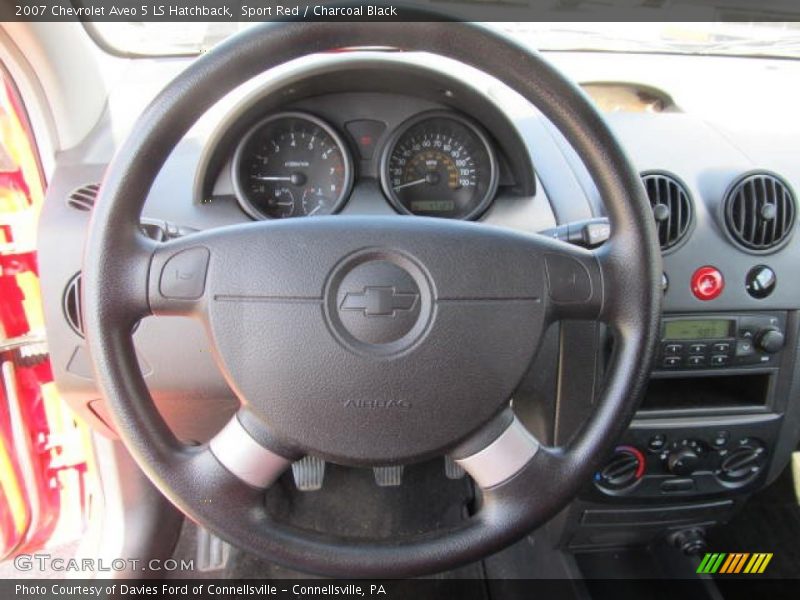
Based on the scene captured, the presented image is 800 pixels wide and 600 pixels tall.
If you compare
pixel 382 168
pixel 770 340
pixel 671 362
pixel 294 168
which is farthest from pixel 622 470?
pixel 294 168

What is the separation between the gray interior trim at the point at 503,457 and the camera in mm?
907

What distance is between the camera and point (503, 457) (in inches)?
35.7

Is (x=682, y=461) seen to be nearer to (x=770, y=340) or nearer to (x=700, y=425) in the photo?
(x=700, y=425)

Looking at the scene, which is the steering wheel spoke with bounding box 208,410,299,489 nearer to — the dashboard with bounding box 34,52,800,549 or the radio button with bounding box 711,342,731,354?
the dashboard with bounding box 34,52,800,549

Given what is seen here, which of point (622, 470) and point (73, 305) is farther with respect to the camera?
point (622, 470)

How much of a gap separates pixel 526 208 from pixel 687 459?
26.7 inches

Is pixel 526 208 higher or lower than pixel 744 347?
higher

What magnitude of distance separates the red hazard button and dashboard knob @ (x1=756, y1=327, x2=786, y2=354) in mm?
135

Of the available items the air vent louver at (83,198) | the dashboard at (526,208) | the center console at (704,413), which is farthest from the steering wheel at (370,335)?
the center console at (704,413)

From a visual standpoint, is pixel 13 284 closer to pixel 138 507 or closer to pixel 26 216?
pixel 26 216

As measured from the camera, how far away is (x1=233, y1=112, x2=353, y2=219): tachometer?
4.38ft

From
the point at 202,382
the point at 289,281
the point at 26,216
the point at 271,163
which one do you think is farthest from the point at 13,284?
the point at 289,281
